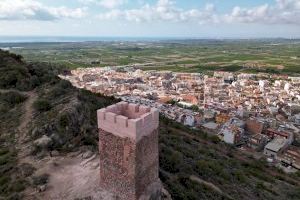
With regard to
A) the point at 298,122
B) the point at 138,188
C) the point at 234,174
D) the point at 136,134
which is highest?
the point at 136,134

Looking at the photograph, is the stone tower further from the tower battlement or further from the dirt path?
the dirt path

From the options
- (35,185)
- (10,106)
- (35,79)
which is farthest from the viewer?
(35,79)

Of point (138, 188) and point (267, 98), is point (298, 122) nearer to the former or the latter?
point (267, 98)

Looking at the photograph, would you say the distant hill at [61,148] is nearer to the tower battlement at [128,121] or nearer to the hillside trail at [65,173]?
the hillside trail at [65,173]

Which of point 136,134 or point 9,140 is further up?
point 136,134

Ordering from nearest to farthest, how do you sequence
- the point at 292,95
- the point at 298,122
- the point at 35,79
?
the point at 35,79 < the point at 298,122 < the point at 292,95

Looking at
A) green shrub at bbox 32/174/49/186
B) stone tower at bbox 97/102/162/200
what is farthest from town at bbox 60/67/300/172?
green shrub at bbox 32/174/49/186

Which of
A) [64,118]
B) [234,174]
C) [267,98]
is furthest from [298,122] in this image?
[64,118]

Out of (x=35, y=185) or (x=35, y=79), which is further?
(x=35, y=79)
